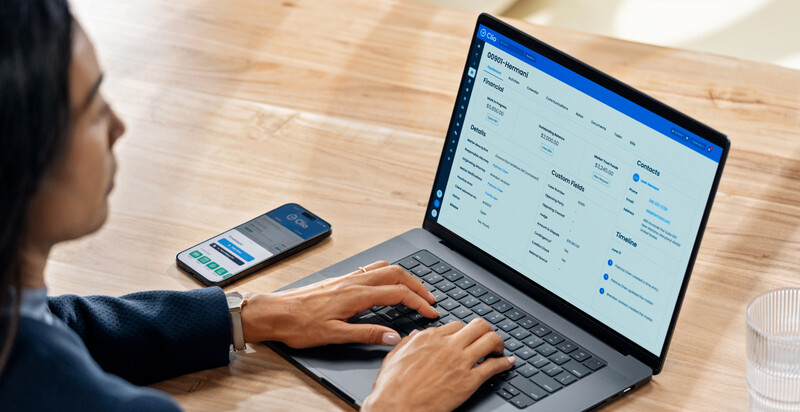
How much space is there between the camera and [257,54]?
5.82ft

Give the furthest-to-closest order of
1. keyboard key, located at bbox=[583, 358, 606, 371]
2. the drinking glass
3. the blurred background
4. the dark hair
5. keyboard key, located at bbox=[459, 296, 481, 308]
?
the blurred background < keyboard key, located at bbox=[459, 296, 481, 308] < keyboard key, located at bbox=[583, 358, 606, 371] < the drinking glass < the dark hair

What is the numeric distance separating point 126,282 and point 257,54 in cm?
61

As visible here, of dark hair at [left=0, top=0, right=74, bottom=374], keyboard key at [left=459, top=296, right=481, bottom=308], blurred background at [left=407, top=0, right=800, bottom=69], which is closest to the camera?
dark hair at [left=0, top=0, right=74, bottom=374]

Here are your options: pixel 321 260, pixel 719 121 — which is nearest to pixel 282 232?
pixel 321 260

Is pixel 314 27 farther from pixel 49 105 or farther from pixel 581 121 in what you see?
pixel 49 105

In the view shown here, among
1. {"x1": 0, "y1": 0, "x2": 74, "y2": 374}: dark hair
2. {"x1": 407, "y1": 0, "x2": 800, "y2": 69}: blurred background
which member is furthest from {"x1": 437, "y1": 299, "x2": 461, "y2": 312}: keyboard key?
{"x1": 407, "y1": 0, "x2": 800, "y2": 69}: blurred background

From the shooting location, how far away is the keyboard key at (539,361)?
1154 millimetres

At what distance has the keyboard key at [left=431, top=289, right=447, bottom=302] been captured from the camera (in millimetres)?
1267

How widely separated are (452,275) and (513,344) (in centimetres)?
16

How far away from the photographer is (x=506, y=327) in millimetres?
1213

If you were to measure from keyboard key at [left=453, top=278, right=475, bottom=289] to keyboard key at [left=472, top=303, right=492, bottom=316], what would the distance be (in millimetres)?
43

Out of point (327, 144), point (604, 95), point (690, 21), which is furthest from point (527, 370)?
point (690, 21)

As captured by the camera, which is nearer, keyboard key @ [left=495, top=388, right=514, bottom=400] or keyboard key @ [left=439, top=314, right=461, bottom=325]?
keyboard key @ [left=495, top=388, right=514, bottom=400]

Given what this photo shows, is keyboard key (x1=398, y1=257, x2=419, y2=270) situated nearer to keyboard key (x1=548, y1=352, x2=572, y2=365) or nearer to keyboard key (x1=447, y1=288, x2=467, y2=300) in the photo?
keyboard key (x1=447, y1=288, x2=467, y2=300)
